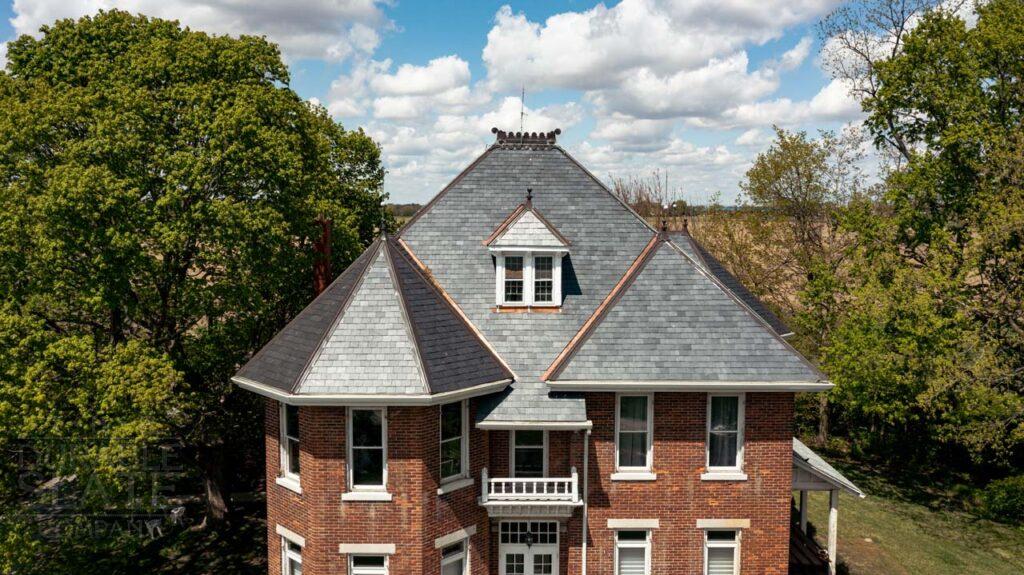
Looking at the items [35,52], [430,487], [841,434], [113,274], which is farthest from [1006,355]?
[35,52]

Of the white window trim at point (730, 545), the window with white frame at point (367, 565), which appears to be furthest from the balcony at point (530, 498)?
the white window trim at point (730, 545)

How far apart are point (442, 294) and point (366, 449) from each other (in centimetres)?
486

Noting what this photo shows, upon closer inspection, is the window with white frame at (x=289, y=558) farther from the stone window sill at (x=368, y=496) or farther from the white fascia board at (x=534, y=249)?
the white fascia board at (x=534, y=249)

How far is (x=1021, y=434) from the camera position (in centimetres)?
2283

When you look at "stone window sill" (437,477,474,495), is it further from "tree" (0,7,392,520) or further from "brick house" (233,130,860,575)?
"tree" (0,7,392,520)

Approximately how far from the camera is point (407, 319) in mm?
15836

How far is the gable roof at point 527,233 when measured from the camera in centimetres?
1772

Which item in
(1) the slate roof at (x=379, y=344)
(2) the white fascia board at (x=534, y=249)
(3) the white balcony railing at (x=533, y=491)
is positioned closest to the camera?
(1) the slate roof at (x=379, y=344)

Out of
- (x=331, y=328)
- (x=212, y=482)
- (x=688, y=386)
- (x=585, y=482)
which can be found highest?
(x=331, y=328)

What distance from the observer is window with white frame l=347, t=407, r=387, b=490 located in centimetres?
1524

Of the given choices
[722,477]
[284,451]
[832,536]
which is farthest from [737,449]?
[284,451]

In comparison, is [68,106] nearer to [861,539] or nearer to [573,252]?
[573,252]

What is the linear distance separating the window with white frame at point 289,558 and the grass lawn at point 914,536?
17059 millimetres

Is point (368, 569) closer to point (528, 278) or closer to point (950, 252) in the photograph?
point (528, 278)
